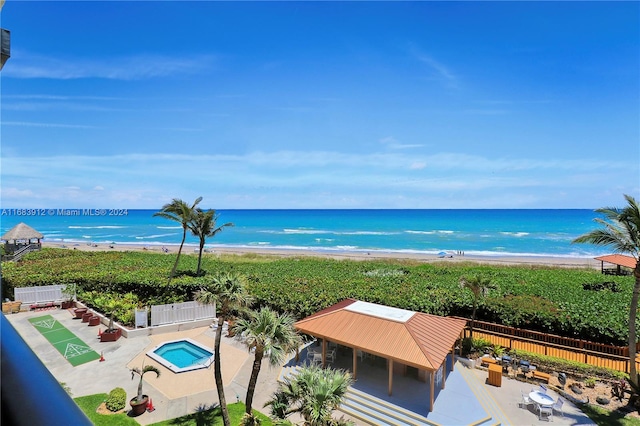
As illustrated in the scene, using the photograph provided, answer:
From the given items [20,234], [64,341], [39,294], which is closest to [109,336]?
[64,341]

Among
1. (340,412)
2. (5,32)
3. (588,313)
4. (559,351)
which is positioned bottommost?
(340,412)

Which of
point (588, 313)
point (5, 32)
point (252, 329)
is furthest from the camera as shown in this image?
point (588, 313)

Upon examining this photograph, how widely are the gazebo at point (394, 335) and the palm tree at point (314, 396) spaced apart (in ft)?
16.4

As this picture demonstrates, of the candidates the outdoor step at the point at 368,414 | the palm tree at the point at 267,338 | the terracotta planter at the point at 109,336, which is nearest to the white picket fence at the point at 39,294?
the terracotta planter at the point at 109,336

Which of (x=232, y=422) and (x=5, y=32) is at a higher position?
(x=5, y=32)

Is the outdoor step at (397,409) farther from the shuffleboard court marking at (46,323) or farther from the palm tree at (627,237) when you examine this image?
the shuffleboard court marking at (46,323)

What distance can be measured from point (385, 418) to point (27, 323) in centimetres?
2204

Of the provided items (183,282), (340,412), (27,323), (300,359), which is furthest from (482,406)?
(27,323)

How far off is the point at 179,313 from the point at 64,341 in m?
5.92

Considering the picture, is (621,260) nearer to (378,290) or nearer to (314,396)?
(378,290)

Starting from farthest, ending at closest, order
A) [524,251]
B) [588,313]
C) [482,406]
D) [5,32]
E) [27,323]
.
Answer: [524,251], [27,323], [588,313], [482,406], [5,32]

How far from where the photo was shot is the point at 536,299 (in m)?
23.0

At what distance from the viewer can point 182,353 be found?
19.5 m

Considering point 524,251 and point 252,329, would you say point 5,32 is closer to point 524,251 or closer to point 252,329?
point 252,329
